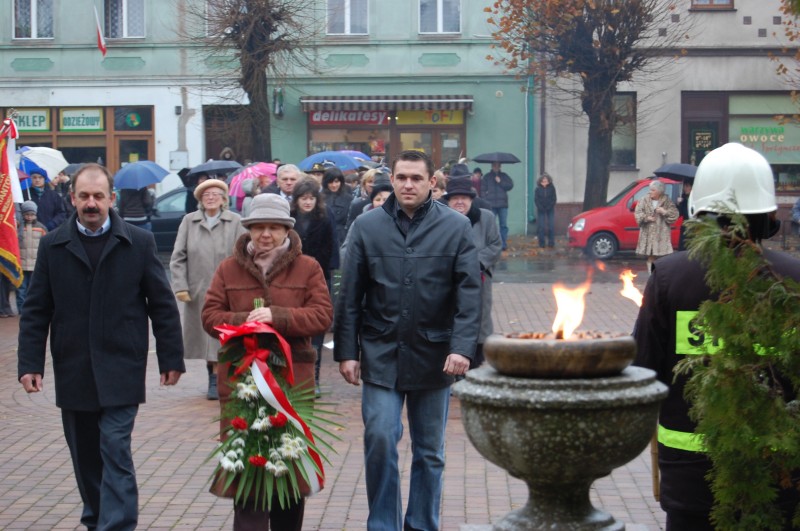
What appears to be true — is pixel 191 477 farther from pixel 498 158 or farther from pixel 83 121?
pixel 83 121

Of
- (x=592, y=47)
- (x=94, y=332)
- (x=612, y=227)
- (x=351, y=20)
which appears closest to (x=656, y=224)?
(x=612, y=227)

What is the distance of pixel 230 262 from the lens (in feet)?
20.9

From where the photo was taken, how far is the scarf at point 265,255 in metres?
6.36

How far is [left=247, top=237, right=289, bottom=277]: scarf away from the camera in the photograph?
20.9 feet

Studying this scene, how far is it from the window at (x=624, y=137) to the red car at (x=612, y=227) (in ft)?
22.2

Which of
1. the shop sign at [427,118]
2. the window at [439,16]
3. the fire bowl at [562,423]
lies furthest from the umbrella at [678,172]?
the fire bowl at [562,423]

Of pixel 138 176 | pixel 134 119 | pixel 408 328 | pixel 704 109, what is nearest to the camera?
pixel 408 328

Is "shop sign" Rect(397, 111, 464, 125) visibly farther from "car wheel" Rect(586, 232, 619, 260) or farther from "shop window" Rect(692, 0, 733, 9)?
"car wheel" Rect(586, 232, 619, 260)

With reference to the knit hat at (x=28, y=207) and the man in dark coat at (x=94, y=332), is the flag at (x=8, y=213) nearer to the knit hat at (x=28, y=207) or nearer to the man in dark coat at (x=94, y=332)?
the knit hat at (x=28, y=207)

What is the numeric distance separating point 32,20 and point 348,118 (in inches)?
389

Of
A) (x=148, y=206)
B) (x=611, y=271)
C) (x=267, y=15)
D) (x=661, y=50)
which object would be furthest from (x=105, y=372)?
(x=661, y=50)

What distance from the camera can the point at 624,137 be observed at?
3378 centimetres

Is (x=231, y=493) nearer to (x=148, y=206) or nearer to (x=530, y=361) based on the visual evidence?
(x=530, y=361)

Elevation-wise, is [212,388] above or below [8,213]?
below
